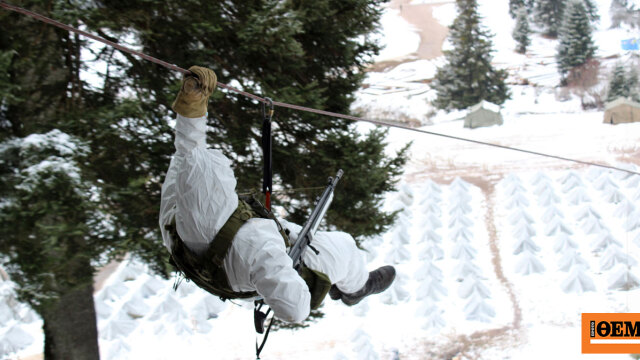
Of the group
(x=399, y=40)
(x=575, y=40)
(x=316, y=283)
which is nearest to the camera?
(x=316, y=283)

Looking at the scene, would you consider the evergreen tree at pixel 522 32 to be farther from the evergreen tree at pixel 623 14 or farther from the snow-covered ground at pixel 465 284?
the snow-covered ground at pixel 465 284

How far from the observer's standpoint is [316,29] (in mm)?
4648

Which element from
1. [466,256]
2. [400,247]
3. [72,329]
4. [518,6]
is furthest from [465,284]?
[518,6]

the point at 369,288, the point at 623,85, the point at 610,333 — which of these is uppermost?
the point at 623,85

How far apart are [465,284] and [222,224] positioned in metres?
5.47

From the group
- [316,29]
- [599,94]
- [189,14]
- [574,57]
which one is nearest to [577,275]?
[316,29]

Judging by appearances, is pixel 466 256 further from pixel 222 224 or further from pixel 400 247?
pixel 222 224

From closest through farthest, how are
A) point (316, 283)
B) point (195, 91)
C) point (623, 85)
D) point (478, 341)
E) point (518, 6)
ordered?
point (195, 91) < point (316, 283) < point (478, 341) < point (623, 85) < point (518, 6)

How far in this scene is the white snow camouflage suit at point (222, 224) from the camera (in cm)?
175

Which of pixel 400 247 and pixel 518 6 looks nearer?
pixel 400 247

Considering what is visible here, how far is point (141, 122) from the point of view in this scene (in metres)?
4.17

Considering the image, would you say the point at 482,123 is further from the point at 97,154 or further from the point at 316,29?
the point at 97,154

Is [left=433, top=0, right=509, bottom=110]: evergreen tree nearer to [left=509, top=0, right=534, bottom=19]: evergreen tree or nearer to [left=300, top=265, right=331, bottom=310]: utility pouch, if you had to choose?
[left=509, top=0, right=534, bottom=19]: evergreen tree

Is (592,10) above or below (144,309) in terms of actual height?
above
